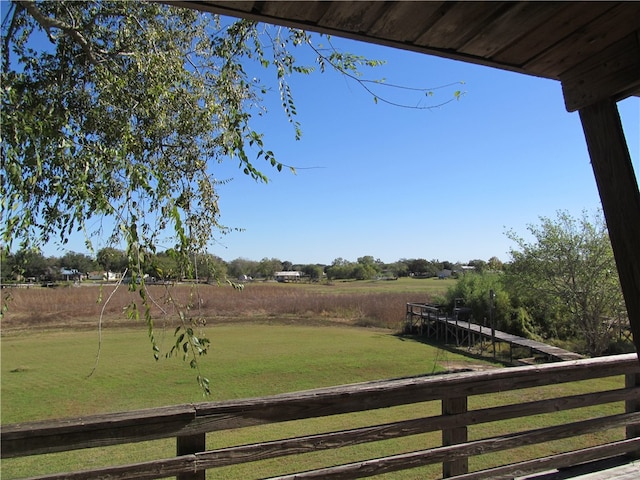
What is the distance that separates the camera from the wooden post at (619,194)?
1.15 m

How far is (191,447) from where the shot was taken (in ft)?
6.03

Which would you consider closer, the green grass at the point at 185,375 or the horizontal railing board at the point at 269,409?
the horizontal railing board at the point at 269,409

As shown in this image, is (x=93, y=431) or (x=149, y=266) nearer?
(x=93, y=431)

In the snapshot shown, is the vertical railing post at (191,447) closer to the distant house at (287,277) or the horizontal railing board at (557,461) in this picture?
the horizontal railing board at (557,461)

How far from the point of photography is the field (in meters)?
6.02

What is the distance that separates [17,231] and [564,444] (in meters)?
6.14

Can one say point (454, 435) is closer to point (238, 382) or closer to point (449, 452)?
point (449, 452)

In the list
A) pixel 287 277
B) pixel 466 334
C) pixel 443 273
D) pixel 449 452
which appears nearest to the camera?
pixel 449 452

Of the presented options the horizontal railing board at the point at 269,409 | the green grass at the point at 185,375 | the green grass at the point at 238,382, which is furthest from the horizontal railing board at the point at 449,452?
the green grass at the point at 185,375

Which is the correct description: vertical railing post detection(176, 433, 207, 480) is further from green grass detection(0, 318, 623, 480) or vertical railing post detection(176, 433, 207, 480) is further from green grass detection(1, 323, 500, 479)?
green grass detection(1, 323, 500, 479)

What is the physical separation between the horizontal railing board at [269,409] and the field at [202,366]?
716 mm

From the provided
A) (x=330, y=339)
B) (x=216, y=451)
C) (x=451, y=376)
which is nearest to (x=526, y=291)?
(x=330, y=339)

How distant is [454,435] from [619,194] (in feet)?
5.42

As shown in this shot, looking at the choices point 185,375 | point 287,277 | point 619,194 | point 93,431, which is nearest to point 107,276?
point 93,431
